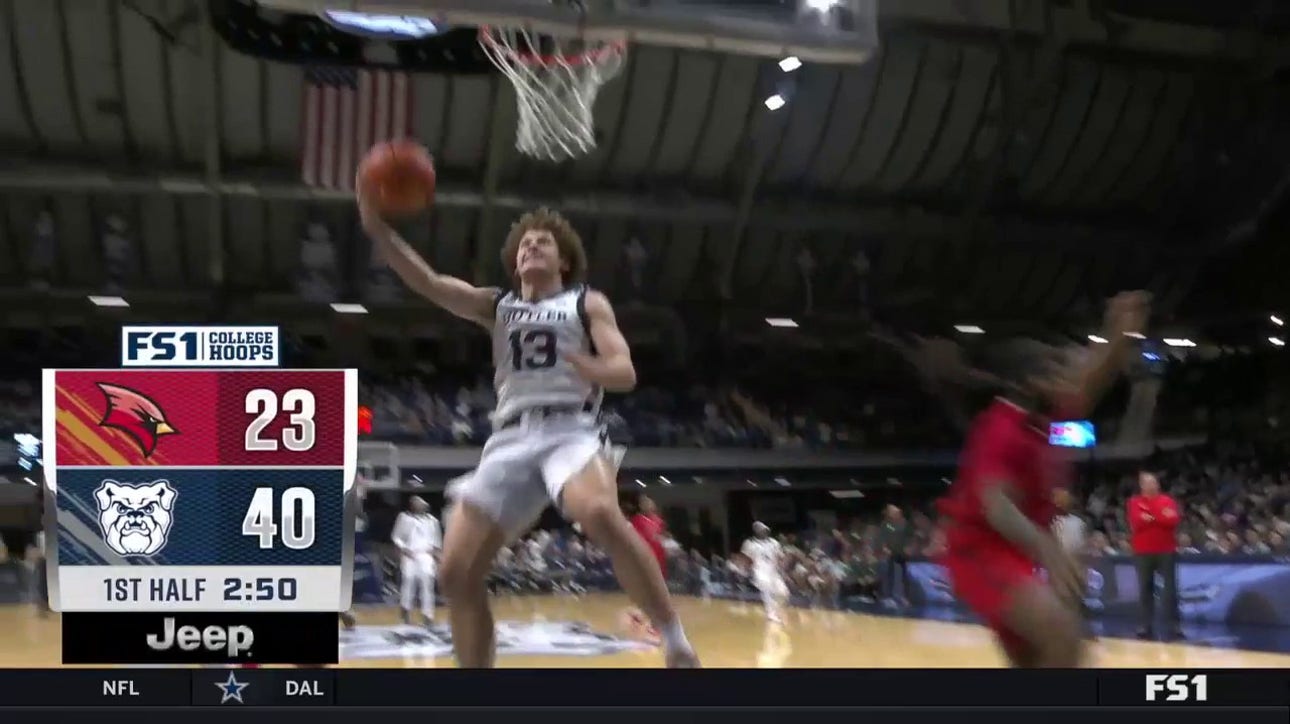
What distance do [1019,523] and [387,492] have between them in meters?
2.40

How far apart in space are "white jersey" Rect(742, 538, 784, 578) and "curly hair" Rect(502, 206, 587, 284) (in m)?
1.51

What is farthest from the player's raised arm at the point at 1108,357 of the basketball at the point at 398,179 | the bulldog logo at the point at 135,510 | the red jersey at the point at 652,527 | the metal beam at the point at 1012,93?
the bulldog logo at the point at 135,510

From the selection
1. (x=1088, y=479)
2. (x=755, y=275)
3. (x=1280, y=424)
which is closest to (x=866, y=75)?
(x=755, y=275)

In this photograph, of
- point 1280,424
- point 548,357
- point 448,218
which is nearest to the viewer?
point 548,357

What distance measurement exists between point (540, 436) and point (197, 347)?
0.83 meters

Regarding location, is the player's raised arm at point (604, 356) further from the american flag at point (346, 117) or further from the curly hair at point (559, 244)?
the american flag at point (346, 117)

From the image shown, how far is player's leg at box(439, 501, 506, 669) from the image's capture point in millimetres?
2158

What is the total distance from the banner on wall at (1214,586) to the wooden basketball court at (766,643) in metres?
0.58

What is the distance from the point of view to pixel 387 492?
3.64 metres

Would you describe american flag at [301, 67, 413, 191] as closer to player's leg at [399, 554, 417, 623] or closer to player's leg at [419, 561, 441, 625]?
player's leg at [419, 561, 441, 625]
